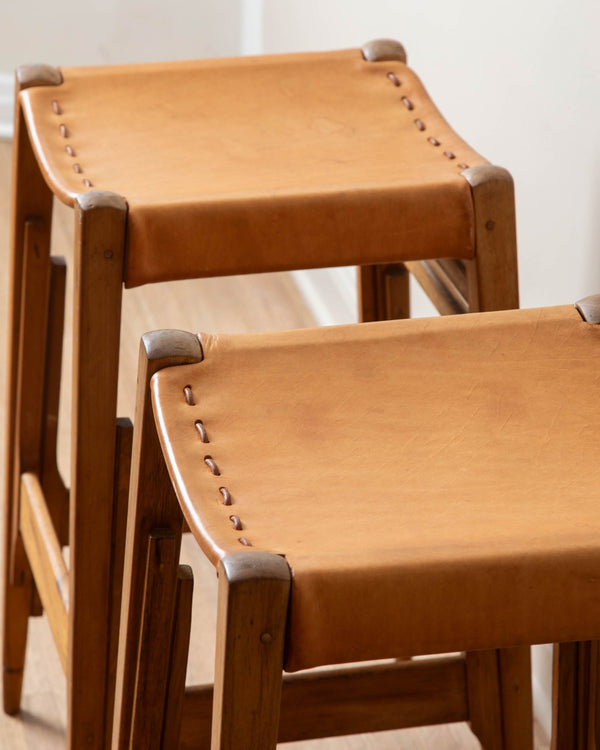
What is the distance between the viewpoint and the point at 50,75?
1281 millimetres

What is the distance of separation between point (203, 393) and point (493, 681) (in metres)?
0.62

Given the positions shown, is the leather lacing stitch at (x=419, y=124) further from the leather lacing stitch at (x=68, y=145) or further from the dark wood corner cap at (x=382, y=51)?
the leather lacing stitch at (x=68, y=145)

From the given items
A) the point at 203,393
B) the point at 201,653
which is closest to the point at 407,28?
the point at 201,653

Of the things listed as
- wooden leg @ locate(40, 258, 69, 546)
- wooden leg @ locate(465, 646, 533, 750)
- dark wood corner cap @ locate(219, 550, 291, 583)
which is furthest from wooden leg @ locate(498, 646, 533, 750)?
dark wood corner cap @ locate(219, 550, 291, 583)

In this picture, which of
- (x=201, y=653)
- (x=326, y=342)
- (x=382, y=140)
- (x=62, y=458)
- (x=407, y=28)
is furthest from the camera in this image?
(x=62, y=458)

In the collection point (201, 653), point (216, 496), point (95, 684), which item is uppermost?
point (216, 496)

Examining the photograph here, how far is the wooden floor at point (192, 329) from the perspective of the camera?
61.8 inches

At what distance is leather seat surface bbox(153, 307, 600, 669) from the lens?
65 centimetres

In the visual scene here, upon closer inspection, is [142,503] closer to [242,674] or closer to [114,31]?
[242,674]

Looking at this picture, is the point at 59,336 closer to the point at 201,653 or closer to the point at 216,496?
the point at 201,653

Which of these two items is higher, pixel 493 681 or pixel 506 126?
pixel 506 126

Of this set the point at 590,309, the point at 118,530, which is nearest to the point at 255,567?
the point at 590,309

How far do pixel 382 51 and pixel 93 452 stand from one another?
52 cm

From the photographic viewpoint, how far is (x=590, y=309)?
0.88 m
